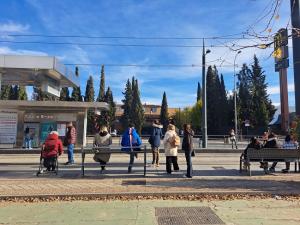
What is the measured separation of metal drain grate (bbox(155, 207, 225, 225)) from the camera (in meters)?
6.65

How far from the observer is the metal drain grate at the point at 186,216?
665 centimetres

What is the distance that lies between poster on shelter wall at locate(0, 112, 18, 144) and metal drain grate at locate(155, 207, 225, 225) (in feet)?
67.0

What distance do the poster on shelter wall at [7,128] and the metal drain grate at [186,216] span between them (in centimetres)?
2043

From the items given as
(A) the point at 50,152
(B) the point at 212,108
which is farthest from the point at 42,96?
(A) the point at 50,152

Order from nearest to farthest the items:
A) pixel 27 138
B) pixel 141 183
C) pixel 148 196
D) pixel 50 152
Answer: pixel 148 196 < pixel 141 183 < pixel 50 152 < pixel 27 138

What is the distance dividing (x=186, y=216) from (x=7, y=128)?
69.9 ft

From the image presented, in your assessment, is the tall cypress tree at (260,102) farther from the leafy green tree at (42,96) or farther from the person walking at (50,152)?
the person walking at (50,152)

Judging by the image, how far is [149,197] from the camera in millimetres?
8734

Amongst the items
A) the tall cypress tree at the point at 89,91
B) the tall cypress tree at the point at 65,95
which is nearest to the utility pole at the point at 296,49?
the tall cypress tree at the point at 89,91

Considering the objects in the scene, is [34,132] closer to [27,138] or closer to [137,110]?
[27,138]

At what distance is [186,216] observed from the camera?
7047mm

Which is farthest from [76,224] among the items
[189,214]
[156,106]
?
[156,106]

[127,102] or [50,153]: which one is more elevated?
[127,102]

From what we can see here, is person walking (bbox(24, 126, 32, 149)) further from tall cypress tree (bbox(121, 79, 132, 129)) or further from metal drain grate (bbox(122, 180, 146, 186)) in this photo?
tall cypress tree (bbox(121, 79, 132, 129))
